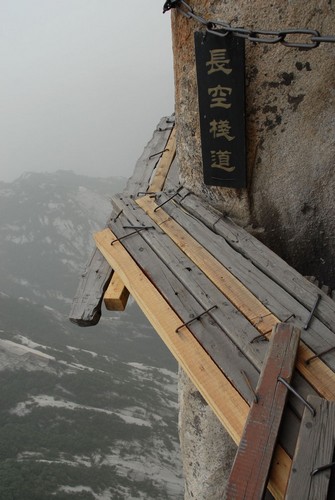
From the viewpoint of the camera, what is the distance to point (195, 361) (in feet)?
12.1

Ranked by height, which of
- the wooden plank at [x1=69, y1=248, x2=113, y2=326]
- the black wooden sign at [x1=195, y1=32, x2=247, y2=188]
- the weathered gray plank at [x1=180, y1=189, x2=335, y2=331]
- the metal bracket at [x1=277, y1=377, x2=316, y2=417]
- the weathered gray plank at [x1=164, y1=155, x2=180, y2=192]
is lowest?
the wooden plank at [x1=69, y1=248, x2=113, y2=326]

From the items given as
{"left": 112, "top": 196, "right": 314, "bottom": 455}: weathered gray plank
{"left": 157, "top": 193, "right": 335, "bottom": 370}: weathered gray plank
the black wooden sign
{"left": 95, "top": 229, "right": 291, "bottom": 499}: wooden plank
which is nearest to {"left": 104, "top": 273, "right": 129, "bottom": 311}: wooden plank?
{"left": 95, "top": 229, "right": 291, "bottom": 499}: wooden plank

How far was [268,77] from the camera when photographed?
430 centimetres

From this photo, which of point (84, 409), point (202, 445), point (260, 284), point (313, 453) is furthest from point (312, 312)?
point (84, 409)

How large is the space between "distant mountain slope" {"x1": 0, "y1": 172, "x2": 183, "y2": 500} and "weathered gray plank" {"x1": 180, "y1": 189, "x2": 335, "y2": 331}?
1497 inches

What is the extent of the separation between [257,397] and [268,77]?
3053 millimetres

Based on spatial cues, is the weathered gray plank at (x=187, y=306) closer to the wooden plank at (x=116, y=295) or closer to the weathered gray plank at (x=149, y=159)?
the wooden plank at (x=116, y=295)

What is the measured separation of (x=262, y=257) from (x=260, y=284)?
42 centimetres

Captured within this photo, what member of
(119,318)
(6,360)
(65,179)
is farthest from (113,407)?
(65,179)

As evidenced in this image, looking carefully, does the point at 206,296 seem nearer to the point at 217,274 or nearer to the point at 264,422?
the point at 217,274

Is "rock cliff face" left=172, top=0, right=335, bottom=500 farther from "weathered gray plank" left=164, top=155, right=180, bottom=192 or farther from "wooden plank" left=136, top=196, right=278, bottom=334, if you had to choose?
"weathered gray plank" left=164, top=155, right=180, bottom=192

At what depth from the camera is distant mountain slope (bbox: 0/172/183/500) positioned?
139 ft

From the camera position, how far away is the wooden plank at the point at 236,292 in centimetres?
340

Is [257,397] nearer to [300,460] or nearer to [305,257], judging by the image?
[300,460]
